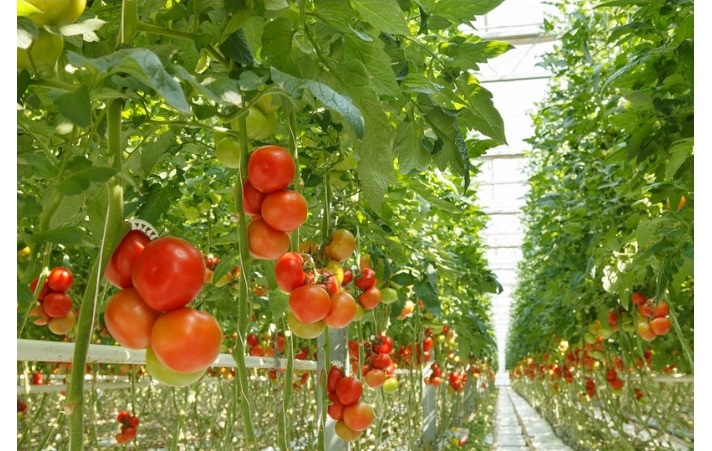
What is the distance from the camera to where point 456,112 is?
3.20 ft

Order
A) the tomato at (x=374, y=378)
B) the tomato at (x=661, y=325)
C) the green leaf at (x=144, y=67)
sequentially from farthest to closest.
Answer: the tomato at (x=661, y=325), the tomato at (x=374, y=378), the green leaf at (x=144, y=67)

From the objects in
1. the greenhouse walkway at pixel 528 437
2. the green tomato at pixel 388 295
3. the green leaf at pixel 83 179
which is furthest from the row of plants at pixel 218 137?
the greenhouse walkway at pixel 528 437

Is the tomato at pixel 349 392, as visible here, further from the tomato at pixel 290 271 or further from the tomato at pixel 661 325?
the tomato at pixel 661 325

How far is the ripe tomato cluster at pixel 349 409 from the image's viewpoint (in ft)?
4.27

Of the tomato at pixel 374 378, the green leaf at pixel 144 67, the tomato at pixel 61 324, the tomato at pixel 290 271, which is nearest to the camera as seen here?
the green leaf at pixel 144 67

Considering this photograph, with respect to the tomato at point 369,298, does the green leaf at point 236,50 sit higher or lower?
higher

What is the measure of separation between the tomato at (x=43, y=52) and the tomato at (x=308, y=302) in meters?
0.47

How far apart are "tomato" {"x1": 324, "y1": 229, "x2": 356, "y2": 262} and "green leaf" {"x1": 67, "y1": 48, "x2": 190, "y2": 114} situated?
2.49ft

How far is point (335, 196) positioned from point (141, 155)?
2.51 ft

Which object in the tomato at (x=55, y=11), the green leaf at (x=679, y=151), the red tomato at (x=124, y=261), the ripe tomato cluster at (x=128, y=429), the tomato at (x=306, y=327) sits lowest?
the ripe tomato cluster at (x=128, y=429)
